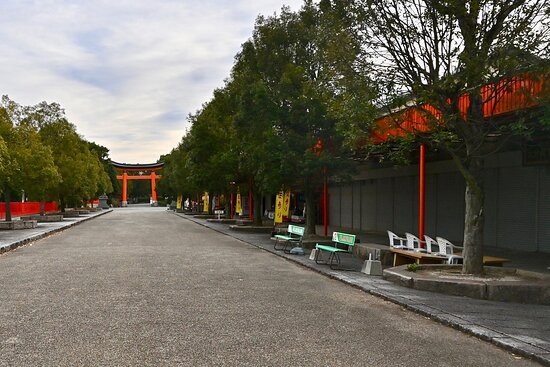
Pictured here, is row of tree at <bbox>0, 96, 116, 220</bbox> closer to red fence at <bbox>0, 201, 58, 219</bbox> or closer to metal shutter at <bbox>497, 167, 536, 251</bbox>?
red fence at <bbox>0, 201, 58, 219</bbox>

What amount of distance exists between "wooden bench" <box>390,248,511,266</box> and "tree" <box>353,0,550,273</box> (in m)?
1.64

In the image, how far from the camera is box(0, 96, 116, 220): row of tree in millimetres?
29172

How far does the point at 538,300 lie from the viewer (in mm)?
9102

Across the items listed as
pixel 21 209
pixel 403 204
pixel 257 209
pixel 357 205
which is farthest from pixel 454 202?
pixel 21 209

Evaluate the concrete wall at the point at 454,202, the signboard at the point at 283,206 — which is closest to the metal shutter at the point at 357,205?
the concrete wall at the point at 454,202

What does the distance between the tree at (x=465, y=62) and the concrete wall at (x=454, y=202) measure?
6.49 meters

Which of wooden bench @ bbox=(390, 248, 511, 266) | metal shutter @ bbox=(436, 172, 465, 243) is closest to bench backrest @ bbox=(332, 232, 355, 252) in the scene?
wooden bench @ bbox=(390, 248, 511, 266)

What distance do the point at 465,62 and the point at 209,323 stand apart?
20.7ft

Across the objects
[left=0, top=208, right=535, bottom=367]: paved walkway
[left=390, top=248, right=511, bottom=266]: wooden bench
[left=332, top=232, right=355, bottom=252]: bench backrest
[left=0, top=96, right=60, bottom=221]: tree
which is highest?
[left=0, top=96, right=60, bottom=221]: tree

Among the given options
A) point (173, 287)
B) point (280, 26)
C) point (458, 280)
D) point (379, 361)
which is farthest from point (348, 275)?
point (280, 26)

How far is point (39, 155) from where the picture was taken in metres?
30.3

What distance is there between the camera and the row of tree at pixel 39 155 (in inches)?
1148

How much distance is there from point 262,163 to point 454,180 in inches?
314

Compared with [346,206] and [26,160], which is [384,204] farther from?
[26,160]
